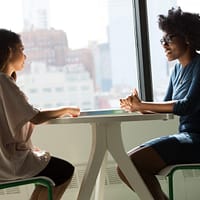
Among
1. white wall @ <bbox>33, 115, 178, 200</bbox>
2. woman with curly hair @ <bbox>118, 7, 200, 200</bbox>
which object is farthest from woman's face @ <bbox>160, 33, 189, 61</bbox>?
white wall @ <bbox>33, 115, 178, 200</bbox>

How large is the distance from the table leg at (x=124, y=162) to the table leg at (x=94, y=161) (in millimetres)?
32

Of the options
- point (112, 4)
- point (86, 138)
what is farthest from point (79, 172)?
point (112, 4)

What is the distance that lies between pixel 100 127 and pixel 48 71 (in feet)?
3.73

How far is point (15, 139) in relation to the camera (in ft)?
6.43

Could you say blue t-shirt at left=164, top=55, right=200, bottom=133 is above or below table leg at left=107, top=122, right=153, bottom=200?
above

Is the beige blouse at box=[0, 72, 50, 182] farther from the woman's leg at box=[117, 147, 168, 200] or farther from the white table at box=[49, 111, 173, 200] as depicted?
the woman's leg at box=[117, 147, 168, 200]

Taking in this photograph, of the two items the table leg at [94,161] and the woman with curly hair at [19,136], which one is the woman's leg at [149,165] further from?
the woman with curly hair at [19,136]

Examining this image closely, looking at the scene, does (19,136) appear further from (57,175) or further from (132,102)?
(132,102)

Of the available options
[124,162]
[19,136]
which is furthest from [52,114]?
[124,162]

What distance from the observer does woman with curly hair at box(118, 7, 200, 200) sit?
213 cm

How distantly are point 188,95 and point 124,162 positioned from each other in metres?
0.45

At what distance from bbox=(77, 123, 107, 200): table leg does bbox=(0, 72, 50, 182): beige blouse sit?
21 cm

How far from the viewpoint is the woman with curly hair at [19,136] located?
1.92 m

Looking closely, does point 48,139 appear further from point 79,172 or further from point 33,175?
point 33,175
